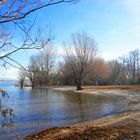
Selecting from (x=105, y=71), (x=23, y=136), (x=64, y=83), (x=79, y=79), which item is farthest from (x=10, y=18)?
(x=64, y=83)

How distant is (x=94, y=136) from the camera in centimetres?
804

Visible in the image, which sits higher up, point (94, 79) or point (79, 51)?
point (79, 51)

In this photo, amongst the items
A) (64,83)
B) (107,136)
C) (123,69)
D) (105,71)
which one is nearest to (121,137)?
(107,136)

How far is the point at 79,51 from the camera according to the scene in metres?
58.7

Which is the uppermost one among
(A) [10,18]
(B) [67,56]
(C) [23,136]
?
(B) [67,56]

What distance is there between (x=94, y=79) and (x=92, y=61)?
694 inches

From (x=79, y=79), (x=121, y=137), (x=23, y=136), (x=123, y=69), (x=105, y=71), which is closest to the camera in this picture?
(x=121, y=137)

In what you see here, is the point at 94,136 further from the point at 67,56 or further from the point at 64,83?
the point at 64,83

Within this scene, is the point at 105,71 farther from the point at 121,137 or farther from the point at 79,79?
the point at 121,137

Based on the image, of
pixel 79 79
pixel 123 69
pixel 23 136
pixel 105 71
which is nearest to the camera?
pixel 23 136

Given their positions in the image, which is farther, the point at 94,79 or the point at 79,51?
the point at 94,79

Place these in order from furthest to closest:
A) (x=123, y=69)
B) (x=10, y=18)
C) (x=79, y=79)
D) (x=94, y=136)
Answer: (x=123, y=69), (x=79, y=79), (x=94, y=136), (x=10, y=18)

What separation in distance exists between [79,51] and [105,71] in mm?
17866

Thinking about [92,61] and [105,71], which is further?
[105,71]
